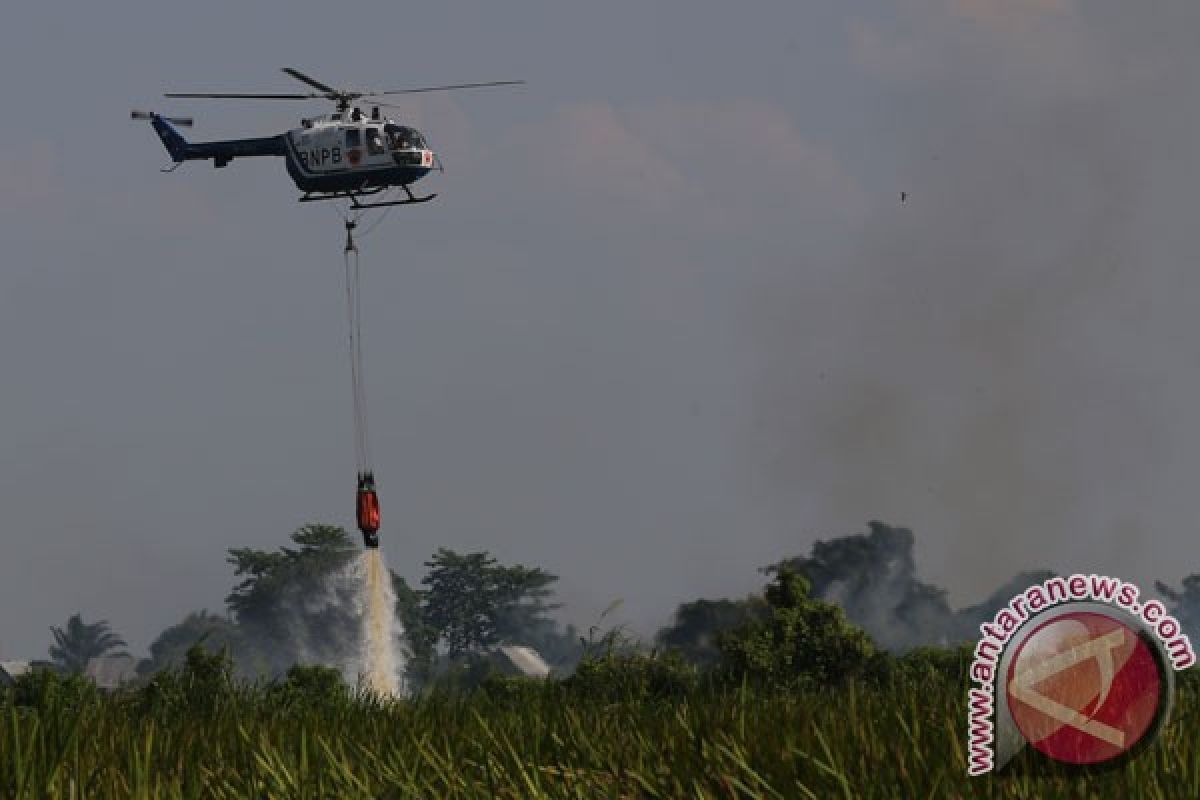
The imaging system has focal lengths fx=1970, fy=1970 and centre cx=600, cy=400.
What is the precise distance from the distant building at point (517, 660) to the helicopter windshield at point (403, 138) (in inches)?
4637

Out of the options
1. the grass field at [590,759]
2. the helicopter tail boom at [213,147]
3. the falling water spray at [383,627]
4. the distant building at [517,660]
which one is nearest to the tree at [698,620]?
the falling water spray at [383,627]

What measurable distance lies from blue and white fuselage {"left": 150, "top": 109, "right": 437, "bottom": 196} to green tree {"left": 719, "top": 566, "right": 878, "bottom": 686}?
56.8 feet

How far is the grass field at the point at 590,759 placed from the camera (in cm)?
1320

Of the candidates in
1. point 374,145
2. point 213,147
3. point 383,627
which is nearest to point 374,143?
point 374,145

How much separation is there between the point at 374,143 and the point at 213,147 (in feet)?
36.4

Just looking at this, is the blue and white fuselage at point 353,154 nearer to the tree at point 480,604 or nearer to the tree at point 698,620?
the tree at point 698,620

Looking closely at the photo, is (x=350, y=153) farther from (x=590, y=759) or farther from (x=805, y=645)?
(x=590, y=759)

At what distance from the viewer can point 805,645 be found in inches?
2175

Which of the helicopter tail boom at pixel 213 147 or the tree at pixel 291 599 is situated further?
the tree at pixel 291 599

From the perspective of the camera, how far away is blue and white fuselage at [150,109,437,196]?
59812mm


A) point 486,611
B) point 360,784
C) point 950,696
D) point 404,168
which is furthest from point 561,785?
point 486,611

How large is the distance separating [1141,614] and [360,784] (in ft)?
19.2

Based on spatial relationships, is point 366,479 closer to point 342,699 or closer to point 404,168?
point 404,168

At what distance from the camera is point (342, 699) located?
78.2 ft
